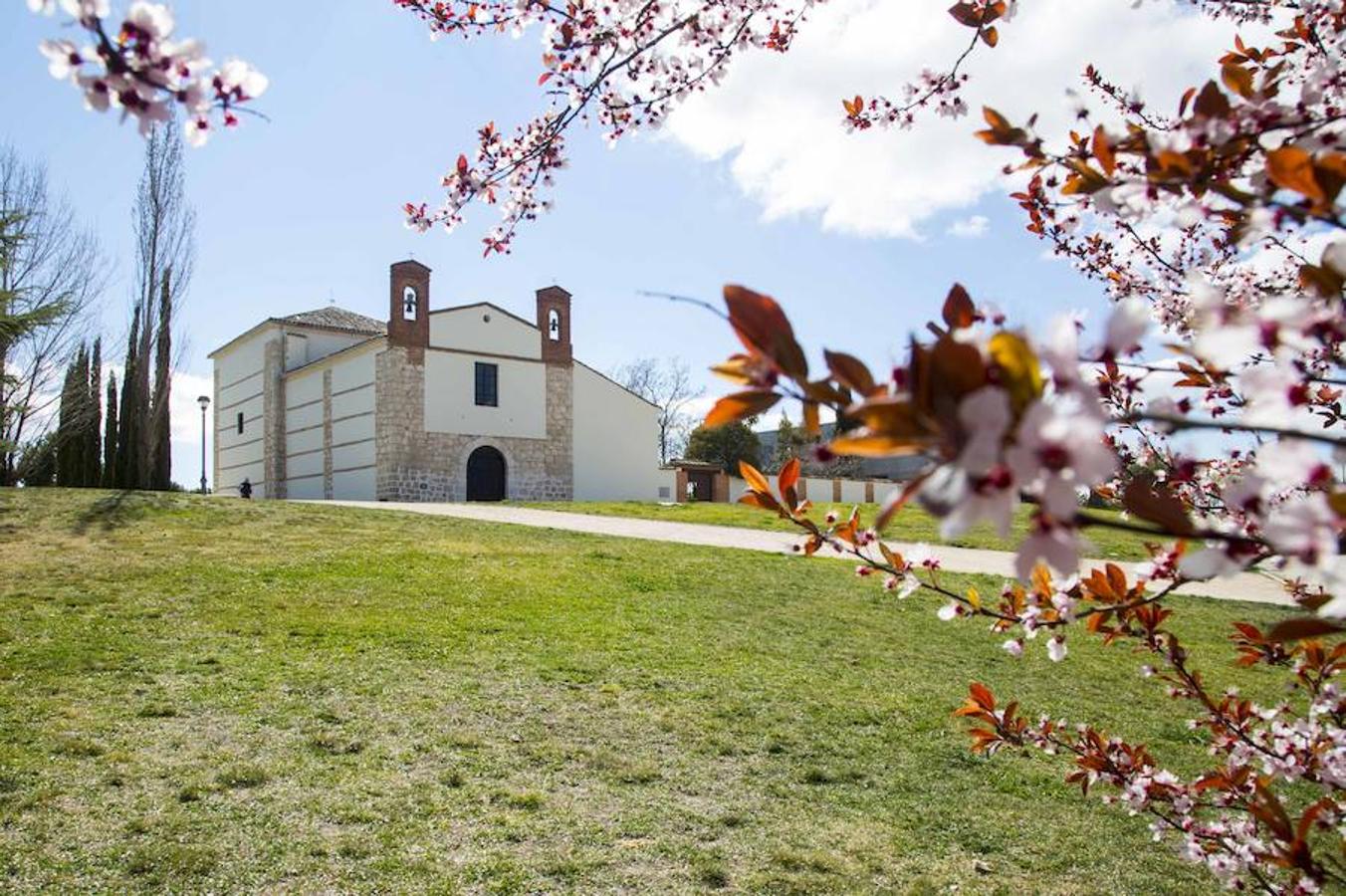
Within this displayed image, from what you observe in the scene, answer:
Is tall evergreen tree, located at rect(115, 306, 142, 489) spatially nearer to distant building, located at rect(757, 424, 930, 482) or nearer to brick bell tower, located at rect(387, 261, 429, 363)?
brick bell tower, located at rect(387, 261, 429, 363)

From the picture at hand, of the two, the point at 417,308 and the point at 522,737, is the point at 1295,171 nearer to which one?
the point at 522,737

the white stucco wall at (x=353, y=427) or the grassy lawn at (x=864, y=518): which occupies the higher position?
the white stucco wall at (x=353, y=427)

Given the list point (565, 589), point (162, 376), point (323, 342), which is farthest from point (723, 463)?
point (565, 589)

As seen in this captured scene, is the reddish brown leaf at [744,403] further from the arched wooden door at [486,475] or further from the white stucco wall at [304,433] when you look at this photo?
the white stucco wall at [304,433]

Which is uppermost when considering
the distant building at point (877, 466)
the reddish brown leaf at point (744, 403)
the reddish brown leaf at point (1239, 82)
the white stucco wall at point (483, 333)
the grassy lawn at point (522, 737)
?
the white stucco wall at point (483, 333)

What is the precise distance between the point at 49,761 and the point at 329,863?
1.87 meters

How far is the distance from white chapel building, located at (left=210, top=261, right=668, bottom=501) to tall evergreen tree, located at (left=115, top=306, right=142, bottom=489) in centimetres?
547

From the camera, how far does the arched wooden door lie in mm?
26266

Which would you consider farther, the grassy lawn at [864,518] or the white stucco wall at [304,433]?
the white stucco wall at [304,433]

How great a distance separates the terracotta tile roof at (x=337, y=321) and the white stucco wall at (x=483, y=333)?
5.10 metres

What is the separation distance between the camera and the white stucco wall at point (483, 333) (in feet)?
86.0

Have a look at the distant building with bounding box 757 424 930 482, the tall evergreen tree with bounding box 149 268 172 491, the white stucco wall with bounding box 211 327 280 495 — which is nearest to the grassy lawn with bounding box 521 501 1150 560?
the tall evergreen tree with bounding box 149 268 172 491

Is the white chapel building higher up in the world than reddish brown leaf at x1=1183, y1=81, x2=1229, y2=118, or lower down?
higher up

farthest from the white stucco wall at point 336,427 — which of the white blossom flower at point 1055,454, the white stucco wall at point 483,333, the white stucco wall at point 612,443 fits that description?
the white blossom flower at point 1055,454
